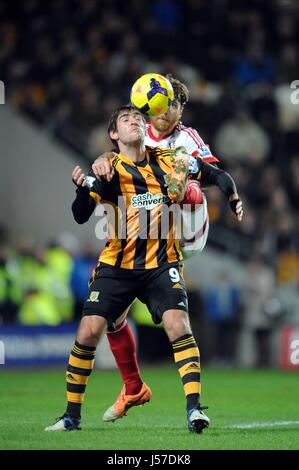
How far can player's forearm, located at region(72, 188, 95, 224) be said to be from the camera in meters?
7.96

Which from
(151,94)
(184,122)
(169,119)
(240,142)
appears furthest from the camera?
(240,142)

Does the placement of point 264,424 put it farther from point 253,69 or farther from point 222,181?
point 253,69

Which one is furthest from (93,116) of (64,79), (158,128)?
(158,128)

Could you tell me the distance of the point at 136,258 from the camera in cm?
831

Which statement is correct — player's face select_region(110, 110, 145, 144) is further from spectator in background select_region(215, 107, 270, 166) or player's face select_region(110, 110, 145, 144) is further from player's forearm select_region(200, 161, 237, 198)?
spectator in background select_region(215, 107, 270, 166)

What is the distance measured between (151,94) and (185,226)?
106 cm

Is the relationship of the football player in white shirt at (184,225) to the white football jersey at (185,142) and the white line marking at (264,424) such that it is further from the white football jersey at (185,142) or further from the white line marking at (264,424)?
the white line marking at (264,424)

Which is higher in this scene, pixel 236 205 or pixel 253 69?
pixel 253 69

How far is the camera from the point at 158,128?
30.0ft

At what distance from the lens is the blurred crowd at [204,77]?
18.2 m

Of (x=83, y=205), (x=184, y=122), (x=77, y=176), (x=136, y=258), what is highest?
(x=184, y=122)

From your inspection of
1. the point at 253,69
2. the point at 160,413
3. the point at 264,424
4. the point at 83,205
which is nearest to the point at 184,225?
the point at 83,205

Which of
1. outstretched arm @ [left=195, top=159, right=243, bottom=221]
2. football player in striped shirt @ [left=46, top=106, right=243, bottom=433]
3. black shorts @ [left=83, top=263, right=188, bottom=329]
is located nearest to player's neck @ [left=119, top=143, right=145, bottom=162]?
football player in striped shirt @ [left=46, top=106, right=243, bottom=433]

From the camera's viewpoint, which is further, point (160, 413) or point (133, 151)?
point (160, 413)
